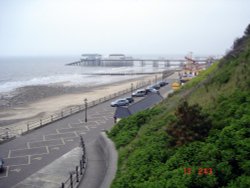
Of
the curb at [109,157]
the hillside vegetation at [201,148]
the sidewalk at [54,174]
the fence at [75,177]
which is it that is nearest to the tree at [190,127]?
the hillside vegetation at [201,148]

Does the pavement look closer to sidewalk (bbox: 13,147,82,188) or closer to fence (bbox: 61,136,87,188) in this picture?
sidewalk (bbox: 13,147,82,188)

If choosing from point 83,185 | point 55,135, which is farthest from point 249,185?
point 55,135

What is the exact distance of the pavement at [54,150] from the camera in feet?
52.8

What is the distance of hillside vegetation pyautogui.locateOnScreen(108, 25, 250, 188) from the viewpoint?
8.39 meters

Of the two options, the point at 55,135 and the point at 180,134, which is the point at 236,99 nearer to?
the point at 180,134

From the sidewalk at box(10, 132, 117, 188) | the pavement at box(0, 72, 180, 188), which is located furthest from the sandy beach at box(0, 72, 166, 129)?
the sidewalk at box(10, 132, 117, 188)

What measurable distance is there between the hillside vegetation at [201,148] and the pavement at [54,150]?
1.92 metres

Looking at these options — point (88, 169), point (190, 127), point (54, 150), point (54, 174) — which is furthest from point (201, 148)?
point (54, 150)

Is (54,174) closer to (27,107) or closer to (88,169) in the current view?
(88,169)

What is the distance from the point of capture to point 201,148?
32.1 ft

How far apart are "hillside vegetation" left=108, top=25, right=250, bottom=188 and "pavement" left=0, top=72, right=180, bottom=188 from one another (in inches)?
75.6

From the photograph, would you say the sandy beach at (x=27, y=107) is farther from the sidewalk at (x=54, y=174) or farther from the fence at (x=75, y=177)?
the fence at (x=75, y=177)

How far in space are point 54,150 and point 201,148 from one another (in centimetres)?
1617

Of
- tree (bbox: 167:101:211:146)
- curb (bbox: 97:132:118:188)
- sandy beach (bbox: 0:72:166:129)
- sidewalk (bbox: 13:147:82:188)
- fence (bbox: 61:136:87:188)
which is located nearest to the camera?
tree (bbox: 167:101:211:146)
